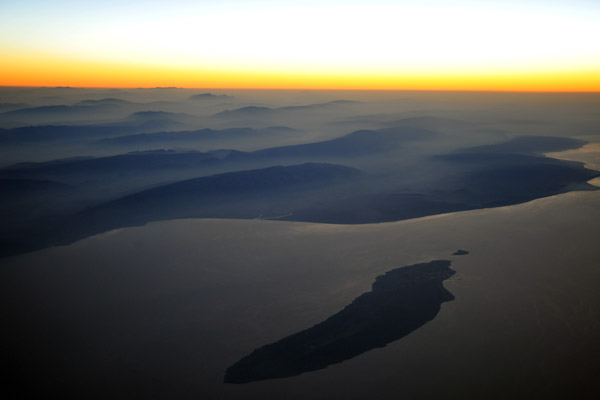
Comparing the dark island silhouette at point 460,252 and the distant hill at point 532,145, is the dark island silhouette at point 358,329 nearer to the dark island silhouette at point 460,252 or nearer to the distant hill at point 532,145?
the dark island silhouette at point 460,252

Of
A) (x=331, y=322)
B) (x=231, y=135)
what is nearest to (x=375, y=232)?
(x=331, y=322)

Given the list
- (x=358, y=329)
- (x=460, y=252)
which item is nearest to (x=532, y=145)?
(x=460, y=252)

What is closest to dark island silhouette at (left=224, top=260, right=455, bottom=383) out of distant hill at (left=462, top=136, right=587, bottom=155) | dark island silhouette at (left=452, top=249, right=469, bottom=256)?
dark island silhouette at (left=452, top=249, right=469, bottom=256)

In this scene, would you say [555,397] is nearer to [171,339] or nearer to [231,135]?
[171,339]

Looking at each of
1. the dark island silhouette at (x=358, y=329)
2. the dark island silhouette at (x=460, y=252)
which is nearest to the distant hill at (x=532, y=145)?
the dark island silhouette at (x=460, y=252)

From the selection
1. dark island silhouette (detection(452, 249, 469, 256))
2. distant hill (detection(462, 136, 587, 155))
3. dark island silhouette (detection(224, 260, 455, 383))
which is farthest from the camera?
distant hill (detection(462, 136, 587, 155))

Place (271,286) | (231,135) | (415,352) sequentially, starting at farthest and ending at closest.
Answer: (231,135) < (271,286) < (415,352)

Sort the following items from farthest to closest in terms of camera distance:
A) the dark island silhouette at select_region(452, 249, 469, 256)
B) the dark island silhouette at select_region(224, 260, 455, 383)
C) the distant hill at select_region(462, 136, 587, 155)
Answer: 1. the distant hill at select_region(462, 136, 587, 155)
2. the dark island silhouette at select_region(452, 249, 469, 256)
3. the dark island silhouette at select_region(224, 260, 455, 383)

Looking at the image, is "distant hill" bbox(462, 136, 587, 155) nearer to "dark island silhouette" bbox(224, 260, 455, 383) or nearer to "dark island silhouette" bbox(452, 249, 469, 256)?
"dark island silhouette" bbox(452, 249, 469, 256)

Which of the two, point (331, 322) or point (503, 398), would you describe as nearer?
point (503, 398)
